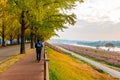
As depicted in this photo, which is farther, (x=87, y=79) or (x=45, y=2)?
(x=45, y=2)

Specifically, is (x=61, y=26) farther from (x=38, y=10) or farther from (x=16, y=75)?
(x=16, y=75)

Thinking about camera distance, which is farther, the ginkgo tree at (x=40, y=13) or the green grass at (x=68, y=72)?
the ginkgo tree at (x=40, y=13)

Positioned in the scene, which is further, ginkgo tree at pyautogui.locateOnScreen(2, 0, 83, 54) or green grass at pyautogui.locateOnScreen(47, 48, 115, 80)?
ginkgo tree at pyautogui.locateOnScreen(2, 0, 83, 54)

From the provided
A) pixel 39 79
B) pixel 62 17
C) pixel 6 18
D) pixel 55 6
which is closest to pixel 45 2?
pixel 55 6

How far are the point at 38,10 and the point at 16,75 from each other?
18571mm

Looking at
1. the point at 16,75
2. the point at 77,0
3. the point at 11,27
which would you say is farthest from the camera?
the point at 11,27

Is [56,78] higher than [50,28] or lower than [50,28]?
lower

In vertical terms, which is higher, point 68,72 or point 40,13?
Result: point 40,13

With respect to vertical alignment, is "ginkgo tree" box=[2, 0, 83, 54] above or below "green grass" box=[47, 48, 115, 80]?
above

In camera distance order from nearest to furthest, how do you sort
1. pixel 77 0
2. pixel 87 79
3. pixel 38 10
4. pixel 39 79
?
pixel 39 79 → pixel 87 79 → pixel 38 10 → pixel 77 0

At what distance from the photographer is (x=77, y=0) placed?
1693 inches

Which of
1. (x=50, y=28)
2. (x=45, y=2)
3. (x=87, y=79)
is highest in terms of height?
(x=45, y=2)

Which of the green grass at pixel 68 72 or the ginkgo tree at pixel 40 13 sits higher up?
the ginkgo tree at pixel 40 13

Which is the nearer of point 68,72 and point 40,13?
point 68,72
